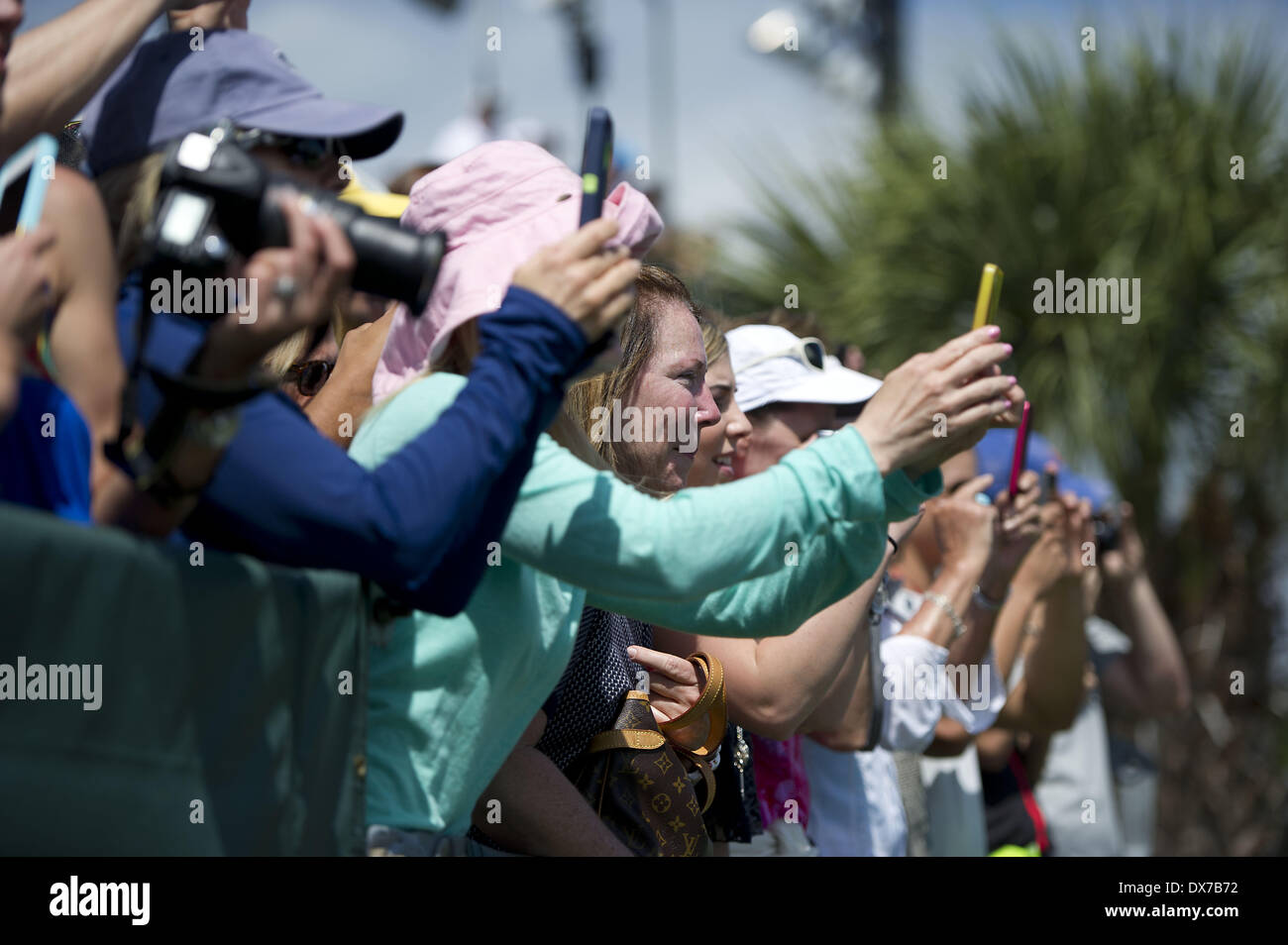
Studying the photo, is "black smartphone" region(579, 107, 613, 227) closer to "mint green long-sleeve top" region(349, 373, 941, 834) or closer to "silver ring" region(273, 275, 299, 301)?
"mint green long-sleeve top" region(349, 373, 941, 834)

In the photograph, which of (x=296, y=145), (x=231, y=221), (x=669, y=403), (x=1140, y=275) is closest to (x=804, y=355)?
(x=669, y=403)

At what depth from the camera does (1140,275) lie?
7602 millimetres

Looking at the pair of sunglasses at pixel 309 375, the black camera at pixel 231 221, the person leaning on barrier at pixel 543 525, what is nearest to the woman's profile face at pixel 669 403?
the pair of sunglasses at pixel 309 375

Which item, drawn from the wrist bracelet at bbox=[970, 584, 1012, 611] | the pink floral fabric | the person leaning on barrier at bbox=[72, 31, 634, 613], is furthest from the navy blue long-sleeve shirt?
the wrist bracelet at bbox=[970, 584, 1012, 611]

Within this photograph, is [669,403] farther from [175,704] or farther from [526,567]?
[175,704]

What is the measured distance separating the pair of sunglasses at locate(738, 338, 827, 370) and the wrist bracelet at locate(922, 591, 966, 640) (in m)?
0.63

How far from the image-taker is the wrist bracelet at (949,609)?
3.50m

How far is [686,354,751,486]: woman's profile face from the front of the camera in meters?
3.05

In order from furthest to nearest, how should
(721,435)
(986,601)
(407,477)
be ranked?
(986,601) < (721,435) < (407,477)

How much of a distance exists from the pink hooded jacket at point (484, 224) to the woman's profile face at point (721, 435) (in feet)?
3.13

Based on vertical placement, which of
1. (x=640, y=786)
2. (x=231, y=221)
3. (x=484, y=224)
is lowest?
(x=640, y=786)

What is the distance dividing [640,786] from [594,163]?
110 centimetres

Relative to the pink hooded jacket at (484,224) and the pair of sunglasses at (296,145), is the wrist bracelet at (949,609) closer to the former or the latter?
the pink hooded jacket at (484,224)
